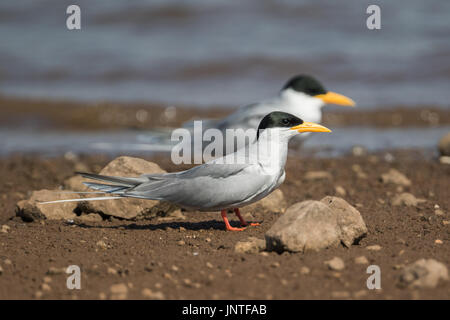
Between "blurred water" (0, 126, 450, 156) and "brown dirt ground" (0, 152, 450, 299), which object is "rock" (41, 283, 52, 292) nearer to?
"brown dirt ground" (0, 152, 450, 299)

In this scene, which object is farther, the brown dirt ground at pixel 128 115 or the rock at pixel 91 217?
the brown dirt ground at pixel 128 115

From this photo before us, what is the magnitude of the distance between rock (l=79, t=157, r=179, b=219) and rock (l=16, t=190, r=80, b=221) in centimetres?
12

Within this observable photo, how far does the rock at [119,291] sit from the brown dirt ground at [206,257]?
0.03 metres

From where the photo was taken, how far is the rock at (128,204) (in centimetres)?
473

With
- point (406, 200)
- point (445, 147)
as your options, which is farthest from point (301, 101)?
point (406, 200)

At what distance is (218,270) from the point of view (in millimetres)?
3348

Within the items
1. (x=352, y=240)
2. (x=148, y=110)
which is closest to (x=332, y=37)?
(x=148, y=110)

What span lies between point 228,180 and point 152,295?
4.63 ft

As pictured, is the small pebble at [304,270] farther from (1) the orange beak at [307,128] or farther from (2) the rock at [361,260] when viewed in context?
(1) the orange beak at [307,128]

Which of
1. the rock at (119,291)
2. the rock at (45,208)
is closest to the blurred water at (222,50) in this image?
the rock at (45,208)
